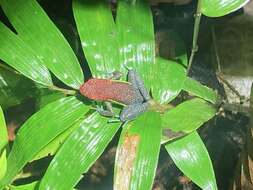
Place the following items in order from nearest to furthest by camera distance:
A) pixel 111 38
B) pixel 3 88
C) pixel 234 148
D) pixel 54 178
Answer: pixel 54 178 < pixel 111 38 < pixel 3 88 < pixel 234 148

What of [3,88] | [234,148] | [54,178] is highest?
[3,88]

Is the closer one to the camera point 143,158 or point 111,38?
point 143,158

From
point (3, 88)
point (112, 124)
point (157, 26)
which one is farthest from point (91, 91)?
point (157, 26)

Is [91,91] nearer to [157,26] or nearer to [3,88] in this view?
[3,88]

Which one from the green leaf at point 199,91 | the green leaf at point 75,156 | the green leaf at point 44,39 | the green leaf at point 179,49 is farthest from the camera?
the green leaf at point 179,49

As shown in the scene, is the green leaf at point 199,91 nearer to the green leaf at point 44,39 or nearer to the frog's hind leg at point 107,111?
the frog's hind leg at point 107,111

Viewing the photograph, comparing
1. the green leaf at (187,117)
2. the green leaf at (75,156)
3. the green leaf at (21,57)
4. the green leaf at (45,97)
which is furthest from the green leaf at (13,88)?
the green leaf at (187,117)
